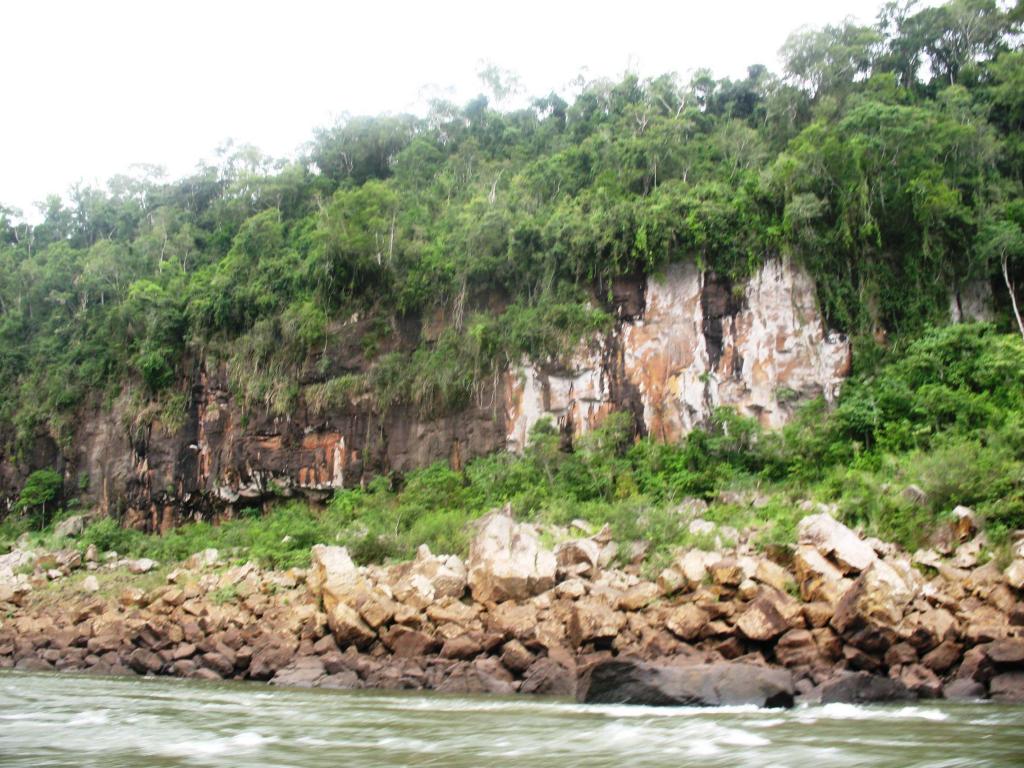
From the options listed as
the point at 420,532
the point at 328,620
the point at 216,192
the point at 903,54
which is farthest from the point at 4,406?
the point at 903,54

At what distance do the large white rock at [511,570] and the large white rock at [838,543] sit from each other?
397 centimetres

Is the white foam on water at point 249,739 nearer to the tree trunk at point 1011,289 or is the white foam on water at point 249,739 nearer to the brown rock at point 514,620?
the brown rock at point 514,620

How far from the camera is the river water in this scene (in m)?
5.68

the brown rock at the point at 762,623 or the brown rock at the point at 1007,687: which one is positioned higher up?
the brown rock at the point at 762,623

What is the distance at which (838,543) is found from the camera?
11773mm

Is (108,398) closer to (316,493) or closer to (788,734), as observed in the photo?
(316,493)

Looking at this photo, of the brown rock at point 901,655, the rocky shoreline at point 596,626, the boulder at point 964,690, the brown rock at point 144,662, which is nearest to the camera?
the boulder at point 964,690

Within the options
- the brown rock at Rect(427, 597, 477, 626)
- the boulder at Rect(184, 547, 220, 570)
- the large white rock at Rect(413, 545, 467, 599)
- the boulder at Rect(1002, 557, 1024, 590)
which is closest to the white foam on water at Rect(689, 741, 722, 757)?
the boulder at Rect(1002, 557, 1024, 590)

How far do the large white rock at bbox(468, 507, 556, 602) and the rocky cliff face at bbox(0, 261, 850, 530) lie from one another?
7936mm

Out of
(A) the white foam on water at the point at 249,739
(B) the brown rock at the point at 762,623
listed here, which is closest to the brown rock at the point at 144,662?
(A) the white foam on water at the point at 249,739

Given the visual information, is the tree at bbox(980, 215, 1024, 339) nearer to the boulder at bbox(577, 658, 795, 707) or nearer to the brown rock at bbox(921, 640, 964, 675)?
the brown rock at bbox(921, 640, 964, 675)

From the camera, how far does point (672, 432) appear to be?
20.6m

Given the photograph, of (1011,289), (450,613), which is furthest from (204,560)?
(1011,289)

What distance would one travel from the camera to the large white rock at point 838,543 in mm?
11484
